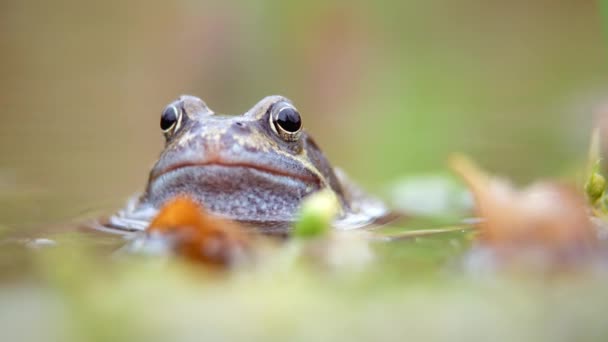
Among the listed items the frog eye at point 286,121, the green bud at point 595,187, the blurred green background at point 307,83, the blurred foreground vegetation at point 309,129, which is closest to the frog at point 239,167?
the frog eye at point 286,121

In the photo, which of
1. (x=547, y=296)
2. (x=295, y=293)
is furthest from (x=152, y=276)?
(x=547, y=296)

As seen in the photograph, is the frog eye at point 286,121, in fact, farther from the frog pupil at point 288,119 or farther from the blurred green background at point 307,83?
the blurred green background at point 307,83

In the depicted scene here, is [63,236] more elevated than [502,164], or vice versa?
[502,164]

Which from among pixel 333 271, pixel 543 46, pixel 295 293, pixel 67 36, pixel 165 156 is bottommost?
pixel 295 293

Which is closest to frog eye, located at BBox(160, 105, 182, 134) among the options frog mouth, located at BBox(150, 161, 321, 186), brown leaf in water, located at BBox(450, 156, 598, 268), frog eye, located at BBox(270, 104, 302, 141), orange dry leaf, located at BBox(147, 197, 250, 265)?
frog mouth, located at BBox(150, 161, 321, 186)

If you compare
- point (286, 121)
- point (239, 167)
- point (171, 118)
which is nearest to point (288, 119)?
point (286, 121)

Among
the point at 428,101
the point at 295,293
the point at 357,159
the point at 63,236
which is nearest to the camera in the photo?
the point at 295,293

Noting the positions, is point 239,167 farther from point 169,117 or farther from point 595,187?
point 595,187

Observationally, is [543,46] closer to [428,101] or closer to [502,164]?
[428,101]
